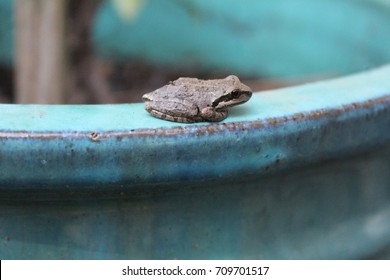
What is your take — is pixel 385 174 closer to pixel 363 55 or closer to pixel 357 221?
pixel 357 221

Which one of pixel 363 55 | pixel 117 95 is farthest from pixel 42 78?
pixel 363 55

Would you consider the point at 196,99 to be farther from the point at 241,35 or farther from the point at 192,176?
the point at 241,35

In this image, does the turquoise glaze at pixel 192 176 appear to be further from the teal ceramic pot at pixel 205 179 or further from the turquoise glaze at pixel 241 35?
the turquoise glaze at pixel 241 35

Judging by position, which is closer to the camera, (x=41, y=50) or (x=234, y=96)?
(x=234, y=96)

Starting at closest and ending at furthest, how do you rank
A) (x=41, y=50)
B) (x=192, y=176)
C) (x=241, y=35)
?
(x=192, y=176) < (x=41, y=50) < (x=241, y=35)

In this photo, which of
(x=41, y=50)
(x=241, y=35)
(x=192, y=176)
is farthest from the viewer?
(x=241, y=35)

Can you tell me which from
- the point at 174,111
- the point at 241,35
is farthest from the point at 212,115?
the point at 241,35
